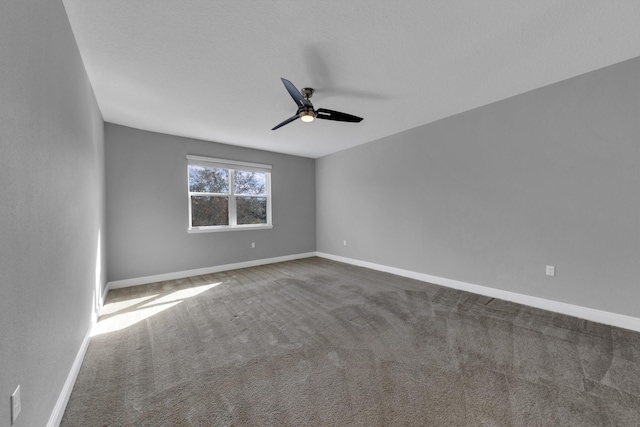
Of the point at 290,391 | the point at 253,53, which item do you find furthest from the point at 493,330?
the point at 253,53

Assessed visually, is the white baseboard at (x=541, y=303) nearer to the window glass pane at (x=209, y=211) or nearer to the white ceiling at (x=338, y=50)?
the white ceiling at (x=338, y=50)

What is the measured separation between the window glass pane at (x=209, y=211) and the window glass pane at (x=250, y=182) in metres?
0.40

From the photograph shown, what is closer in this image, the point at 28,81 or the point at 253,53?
the point at 28,81

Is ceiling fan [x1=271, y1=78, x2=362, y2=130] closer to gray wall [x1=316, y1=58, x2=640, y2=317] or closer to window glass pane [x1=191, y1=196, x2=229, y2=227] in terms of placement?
gray wall [x1=316, y1=58, x2=640, y2=317]

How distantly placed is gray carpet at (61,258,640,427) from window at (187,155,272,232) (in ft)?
6.38

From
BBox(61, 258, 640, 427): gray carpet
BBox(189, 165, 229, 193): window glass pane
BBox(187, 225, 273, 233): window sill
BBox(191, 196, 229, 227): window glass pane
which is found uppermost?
BBox(189, 165, 229, 193): window glass pane

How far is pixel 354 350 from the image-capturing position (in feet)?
6.91

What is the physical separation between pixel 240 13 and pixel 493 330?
3.56 m

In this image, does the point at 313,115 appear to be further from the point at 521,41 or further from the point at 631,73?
the point at 631,73

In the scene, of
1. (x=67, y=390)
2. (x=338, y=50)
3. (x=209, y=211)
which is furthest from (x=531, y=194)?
(x=209, y=211)

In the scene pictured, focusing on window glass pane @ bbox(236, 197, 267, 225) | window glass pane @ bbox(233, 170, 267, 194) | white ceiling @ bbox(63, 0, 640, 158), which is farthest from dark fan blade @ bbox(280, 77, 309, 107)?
window glass pane @ bbox(236, 197, 267, 225)

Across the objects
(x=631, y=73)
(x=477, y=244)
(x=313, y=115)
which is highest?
(x=631, y=73)

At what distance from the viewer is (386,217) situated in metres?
4.74

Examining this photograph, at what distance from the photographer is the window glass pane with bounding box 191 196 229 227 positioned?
15.4 feet
